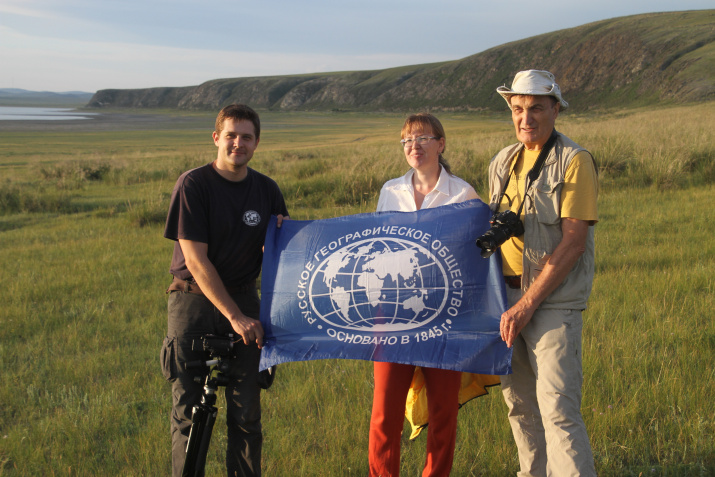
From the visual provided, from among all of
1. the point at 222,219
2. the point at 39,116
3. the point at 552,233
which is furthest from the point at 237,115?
the point at 39,116

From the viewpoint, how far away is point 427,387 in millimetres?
3396

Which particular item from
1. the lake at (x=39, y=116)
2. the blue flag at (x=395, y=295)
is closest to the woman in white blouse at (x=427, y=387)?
the blue flag at (x=395, y=295)

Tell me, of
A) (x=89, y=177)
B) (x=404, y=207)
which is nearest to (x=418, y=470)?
(x=404, y=207)

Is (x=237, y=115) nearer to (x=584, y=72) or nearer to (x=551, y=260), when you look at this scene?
(x=551, y=260)

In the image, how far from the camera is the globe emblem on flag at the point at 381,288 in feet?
10.9

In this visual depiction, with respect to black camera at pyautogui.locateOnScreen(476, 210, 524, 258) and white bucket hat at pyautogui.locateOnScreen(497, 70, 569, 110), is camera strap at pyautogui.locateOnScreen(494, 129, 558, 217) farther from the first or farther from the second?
white bucket hat at pyautogui.locateOnScreen(497, 70, 569, 110)

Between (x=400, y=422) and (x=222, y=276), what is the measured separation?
133cm

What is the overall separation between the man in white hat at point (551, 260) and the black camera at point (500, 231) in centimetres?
4

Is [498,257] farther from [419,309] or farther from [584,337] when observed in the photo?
[584,337]

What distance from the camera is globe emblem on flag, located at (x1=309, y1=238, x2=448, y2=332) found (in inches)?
130

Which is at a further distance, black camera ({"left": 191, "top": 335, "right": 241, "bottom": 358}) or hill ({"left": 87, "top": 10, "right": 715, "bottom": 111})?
hill ({"left": 87, "top": 10, "right": 715, "bottom": 111})

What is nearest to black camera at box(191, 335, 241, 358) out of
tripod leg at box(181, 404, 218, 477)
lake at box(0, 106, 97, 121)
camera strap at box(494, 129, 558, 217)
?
tripod leg at box(181, 404, 218, 477)

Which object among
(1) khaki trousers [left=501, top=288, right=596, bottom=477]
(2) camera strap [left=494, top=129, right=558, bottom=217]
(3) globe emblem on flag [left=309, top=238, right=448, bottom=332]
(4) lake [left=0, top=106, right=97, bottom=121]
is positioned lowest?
(1) khaki trousers [left=501, top=288, right=596, bottom=477]

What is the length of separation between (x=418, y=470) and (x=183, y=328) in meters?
1.74
